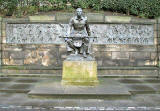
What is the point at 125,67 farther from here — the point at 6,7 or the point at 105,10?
the point at 6,7

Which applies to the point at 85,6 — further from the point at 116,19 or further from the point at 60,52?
the point at 60,52

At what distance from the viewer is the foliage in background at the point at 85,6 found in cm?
1372

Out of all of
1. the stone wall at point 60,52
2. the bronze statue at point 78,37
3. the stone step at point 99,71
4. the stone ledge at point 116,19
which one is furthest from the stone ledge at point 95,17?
the bronze statue at point 78,37

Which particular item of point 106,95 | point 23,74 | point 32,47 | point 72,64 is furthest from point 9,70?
point 106,95

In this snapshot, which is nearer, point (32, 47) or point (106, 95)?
point (106, 95)

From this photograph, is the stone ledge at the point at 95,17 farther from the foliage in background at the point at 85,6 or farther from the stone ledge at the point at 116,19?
the foliage in background at the point at 85,6

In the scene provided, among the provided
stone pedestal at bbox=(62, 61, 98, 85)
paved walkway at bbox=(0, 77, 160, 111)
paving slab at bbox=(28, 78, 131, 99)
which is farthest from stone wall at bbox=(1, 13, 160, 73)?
paving slab at bbox=(28, 78, 131, 99)

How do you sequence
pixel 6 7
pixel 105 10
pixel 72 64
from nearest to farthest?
pixel 72 64, pixel 6 7, pixel 105 10

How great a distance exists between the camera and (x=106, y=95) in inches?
306

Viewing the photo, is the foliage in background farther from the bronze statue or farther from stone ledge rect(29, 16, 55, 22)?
the bronze statue

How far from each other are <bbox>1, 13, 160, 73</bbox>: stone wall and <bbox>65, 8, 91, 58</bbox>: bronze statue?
316 cm

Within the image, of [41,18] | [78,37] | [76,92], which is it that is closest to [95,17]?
[41,18]

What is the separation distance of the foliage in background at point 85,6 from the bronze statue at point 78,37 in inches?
188

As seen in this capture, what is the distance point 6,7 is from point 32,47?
3206 mm
